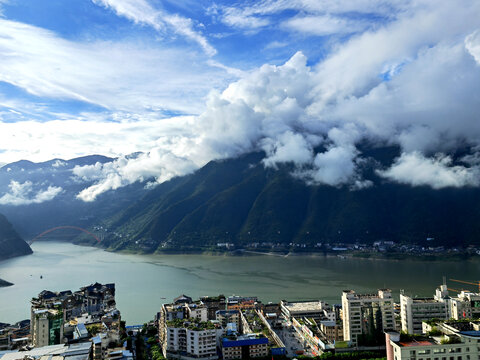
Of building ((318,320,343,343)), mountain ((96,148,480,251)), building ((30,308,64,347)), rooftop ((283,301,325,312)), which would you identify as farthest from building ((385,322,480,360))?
mountain ((96,148,480,251))

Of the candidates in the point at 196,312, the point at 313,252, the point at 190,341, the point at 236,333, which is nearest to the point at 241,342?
the point at 236,333

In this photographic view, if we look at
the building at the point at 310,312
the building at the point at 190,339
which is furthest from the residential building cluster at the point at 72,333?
the building at the point at 310,312

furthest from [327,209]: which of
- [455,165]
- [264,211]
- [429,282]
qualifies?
[429,282]

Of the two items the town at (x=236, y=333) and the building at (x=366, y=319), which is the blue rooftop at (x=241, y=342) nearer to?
the town at (x=236, y=333)

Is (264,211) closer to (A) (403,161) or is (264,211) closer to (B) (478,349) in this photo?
(A) (403,161)

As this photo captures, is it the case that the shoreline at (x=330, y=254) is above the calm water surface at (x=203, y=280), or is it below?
above

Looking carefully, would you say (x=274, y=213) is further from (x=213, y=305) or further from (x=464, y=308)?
(x=464, y=308)

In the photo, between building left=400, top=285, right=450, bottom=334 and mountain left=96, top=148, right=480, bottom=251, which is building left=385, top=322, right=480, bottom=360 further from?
mountain left=96, top=148, right=480, bottom=251
